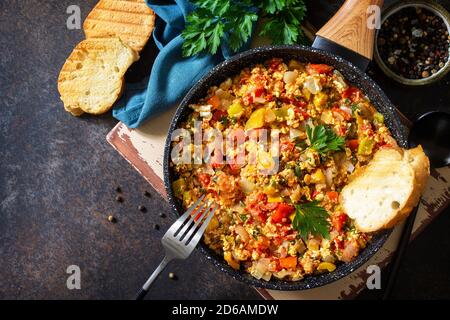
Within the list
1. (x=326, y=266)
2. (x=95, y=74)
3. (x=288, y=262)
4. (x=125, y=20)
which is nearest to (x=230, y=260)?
(x=288, y=262)

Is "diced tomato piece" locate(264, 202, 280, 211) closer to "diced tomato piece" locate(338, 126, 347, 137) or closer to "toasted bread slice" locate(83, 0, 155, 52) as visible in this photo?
"diced tomato piece" locate(338, 126, 347, 137)

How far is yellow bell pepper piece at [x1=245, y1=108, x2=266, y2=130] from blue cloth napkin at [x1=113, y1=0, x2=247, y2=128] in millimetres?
458

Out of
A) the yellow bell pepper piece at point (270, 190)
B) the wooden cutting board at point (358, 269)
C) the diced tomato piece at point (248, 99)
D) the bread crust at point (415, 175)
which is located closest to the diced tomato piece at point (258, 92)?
the diced tomato piece at point (248, 99)

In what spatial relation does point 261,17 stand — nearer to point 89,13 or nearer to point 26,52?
point 89,13

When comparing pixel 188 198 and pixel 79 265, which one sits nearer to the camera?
pixel 188 198

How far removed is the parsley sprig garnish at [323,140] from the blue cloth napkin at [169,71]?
749 millimetres

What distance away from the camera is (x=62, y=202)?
12.1 ft

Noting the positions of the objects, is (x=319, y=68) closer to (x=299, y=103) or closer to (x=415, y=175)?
(x=299, y=103)

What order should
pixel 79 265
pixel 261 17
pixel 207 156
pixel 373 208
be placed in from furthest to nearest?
pixel 79 265, pixel 261 17, pixel 207 156, pixel 373 208

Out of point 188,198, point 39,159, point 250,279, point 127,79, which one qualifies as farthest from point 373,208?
point 39,159

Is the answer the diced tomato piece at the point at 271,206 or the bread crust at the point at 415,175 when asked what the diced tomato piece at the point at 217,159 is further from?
the bread crust at the point at 415,175

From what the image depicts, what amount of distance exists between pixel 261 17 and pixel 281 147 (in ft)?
2.88

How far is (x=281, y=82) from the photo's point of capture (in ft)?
9.91

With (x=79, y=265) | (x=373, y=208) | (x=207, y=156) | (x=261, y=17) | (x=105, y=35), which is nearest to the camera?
(x=373, y=208)
